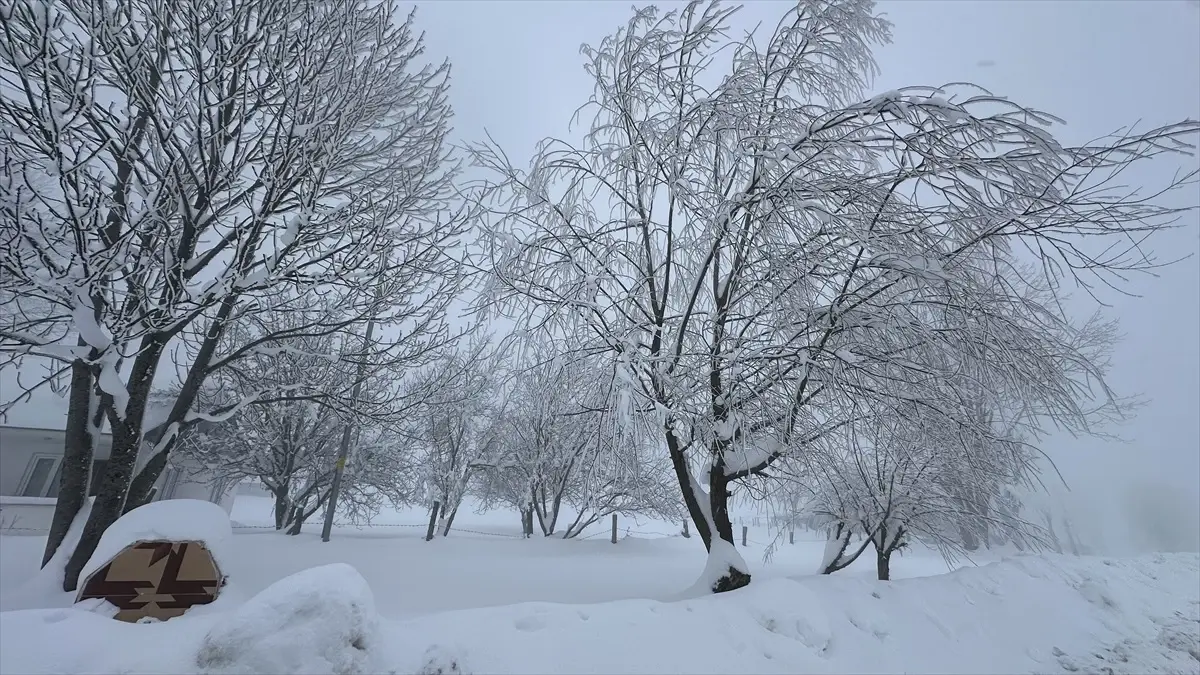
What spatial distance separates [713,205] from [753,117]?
109 centimetres

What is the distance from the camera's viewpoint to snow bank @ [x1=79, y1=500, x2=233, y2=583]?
3.47m

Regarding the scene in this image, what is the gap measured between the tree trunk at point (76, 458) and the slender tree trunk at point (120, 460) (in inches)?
7.7

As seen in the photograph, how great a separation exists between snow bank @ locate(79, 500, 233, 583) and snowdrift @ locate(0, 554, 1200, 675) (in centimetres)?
116

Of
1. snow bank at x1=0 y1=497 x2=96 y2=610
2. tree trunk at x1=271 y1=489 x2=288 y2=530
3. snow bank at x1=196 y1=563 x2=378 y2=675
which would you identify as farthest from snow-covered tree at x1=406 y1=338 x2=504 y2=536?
snow bank at x1=196 y1=563 x2=378 y2=675

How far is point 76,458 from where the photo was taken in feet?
16.6

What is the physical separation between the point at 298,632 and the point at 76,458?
15.7ft

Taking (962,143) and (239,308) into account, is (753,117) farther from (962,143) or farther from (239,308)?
(239,308)

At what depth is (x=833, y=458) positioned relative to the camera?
18.2 feet

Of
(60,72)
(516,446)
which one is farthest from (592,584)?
(516,446)

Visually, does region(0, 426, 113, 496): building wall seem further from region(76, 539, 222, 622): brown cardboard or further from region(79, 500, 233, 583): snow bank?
region(76, 539, 222, 622): brown cardboard

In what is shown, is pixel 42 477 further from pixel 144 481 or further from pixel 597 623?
pixel 597 623

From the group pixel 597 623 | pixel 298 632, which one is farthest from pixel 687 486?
pixel 298 632

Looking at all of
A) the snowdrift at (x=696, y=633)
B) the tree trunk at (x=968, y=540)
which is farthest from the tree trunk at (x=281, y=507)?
the tree trunk at (x=968, y=540)

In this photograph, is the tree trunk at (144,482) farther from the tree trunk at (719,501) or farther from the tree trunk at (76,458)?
the tree trunk at (719,501)
